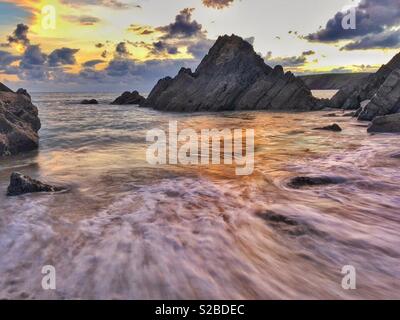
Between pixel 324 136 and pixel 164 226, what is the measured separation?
1408cm

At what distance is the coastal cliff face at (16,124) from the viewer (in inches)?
532

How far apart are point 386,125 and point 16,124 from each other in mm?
17038

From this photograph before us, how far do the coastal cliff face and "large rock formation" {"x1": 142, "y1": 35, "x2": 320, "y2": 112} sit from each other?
36222mm

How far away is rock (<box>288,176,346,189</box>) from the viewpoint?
855cm

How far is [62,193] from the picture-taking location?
8.09 meters

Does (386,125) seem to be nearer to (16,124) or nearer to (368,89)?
(16,124)

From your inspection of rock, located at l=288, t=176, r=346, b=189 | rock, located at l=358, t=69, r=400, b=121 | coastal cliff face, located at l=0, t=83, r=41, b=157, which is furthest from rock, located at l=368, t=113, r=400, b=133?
coastal cliff face, located at l=0, t=83, r=41, b=157

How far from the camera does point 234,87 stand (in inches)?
2125

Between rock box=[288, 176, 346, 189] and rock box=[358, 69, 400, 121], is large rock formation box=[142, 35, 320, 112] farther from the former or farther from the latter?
rock box=[288, 176, 346, 189]

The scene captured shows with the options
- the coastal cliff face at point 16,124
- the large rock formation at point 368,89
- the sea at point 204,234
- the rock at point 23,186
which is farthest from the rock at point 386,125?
the large rock formation at point 368,89

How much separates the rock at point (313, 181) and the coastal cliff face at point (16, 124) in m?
10.4

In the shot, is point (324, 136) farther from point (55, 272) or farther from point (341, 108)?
point (341, 108)

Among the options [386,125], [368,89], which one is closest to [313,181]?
[386,125]

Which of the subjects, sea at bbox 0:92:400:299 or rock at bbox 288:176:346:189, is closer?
sea at bbox 0:92:400:299
